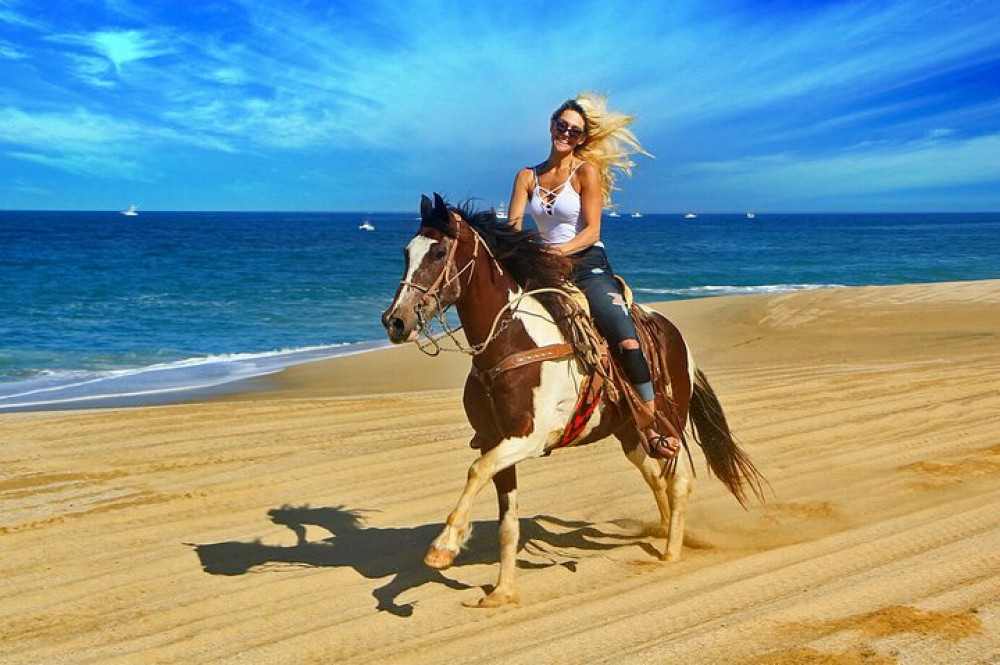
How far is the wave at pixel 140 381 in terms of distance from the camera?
13375 millimetres

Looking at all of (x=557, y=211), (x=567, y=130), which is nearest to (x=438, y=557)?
(x=557, y=211)

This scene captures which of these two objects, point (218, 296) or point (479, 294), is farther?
point (218, 296)

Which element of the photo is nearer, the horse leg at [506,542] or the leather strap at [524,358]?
the leather strap at [524,358]

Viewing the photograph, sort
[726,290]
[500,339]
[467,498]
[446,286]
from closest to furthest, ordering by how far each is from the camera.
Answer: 1. [467,498]
2. [446,286]
3. [500,339]
4. [726,290]

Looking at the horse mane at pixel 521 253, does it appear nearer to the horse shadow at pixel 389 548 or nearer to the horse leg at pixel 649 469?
the horse leg at pixel 649 469

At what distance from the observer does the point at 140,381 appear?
15.3 metres

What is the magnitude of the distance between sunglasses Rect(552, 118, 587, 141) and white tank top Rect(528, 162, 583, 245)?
191 millimetres

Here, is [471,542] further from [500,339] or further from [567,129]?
[567,129]

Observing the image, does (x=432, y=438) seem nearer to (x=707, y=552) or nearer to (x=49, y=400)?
(x=707, y=552)

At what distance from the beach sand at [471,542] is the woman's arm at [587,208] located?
6.65 feet

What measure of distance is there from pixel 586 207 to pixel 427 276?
121 centimetres

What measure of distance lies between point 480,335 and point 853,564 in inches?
99.2

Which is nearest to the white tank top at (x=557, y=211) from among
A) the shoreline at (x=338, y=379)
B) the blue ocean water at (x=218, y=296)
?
the shoreline at (x=338, y=379)

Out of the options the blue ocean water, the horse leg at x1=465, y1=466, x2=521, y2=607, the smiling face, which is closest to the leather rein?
the horse leg at x1=465, y1=466, x2=521, y2=607
